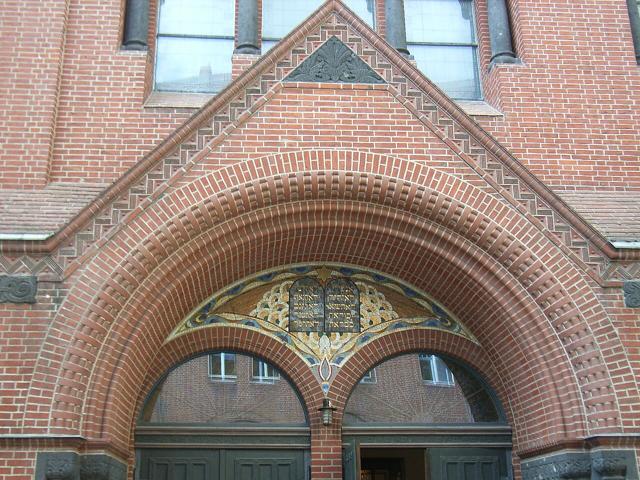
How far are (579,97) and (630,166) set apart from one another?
3.30ft

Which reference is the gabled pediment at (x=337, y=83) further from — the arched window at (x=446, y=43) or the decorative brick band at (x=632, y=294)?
the arched window at (x=446, y=43)


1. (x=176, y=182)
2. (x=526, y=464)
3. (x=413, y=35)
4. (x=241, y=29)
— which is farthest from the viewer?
(x=413, y=35)

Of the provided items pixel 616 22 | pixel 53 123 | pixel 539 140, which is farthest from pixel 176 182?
pixel 616 22

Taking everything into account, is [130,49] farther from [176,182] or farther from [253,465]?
[253,465]

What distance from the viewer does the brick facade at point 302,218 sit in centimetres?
795

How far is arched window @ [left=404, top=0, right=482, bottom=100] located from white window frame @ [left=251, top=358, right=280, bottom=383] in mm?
4085

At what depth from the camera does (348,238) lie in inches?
363

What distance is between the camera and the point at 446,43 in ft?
36.1

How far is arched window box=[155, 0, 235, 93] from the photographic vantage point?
34.3 ft

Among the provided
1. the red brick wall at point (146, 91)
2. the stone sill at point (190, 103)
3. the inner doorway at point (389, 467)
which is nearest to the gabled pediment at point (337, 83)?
the red brick wall at point (146, 91)

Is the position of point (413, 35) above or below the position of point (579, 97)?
above

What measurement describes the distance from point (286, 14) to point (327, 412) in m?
5.04

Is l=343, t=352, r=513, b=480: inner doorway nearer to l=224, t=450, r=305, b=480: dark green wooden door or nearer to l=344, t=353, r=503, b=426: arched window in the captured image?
l=344, t=353, r=503, b=426: arched window

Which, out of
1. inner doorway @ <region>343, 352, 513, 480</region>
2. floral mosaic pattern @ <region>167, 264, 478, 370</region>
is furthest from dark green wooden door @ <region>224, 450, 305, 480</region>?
floral mosaic pattern @ <region>167, 264, 478, 370</region>
